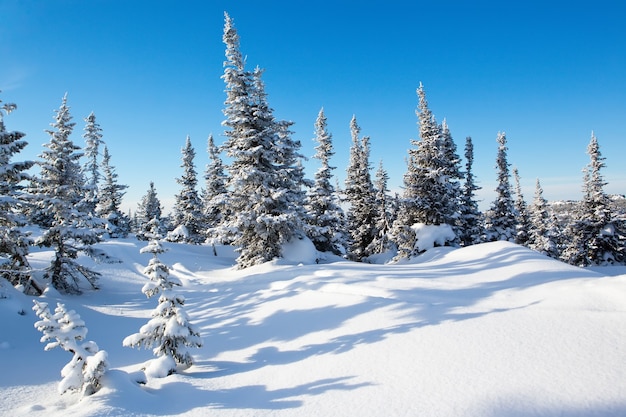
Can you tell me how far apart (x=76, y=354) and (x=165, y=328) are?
1490 mm

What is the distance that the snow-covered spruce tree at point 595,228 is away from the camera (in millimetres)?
30266

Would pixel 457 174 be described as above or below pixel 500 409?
above

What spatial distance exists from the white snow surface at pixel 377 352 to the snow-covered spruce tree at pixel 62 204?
3931mm

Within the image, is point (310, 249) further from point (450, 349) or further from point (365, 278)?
point (450, 349)

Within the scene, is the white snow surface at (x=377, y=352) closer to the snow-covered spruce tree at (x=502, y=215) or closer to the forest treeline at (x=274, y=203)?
the forest treeline at (x=274, y=203)

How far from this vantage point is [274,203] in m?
19.2

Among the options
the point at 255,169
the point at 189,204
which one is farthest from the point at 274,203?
the point at 189,204

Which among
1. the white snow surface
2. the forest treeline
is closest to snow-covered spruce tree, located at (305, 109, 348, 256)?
the forest treeline

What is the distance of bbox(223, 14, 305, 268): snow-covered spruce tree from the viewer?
1883 centimetres

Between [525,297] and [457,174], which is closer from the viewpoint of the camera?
[525,297]

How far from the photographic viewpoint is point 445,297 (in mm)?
9070

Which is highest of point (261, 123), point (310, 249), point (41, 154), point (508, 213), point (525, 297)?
point (261, 123)

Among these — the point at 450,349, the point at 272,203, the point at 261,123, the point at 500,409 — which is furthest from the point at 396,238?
the point at 500,409

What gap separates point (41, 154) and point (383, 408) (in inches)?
685
